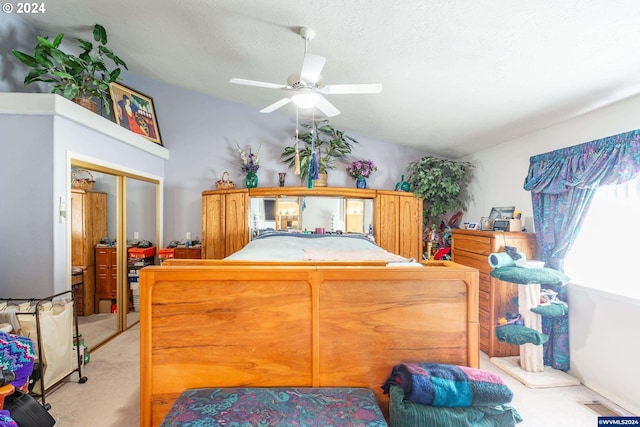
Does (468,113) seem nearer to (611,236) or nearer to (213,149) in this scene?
(611,236)

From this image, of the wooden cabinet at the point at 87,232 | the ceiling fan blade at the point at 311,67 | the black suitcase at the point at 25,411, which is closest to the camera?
the black suitcase at the point at 25,411

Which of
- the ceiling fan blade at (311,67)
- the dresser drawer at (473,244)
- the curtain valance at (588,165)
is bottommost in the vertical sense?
the dresser drawer at (473,244)

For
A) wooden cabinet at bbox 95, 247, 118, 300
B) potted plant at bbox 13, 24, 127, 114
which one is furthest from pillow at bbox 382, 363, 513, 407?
potted plant at bbox 13, 24, 127, 114

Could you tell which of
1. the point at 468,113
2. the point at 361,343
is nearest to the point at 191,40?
the point at 468,113

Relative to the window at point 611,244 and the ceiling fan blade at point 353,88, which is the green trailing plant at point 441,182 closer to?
the window at point 611,244

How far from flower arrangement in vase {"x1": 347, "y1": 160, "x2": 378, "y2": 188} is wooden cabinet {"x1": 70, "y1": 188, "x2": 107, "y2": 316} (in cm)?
323

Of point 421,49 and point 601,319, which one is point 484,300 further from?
point 421,49

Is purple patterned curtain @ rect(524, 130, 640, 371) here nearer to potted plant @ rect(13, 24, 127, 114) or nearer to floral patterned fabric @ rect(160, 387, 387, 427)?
floral patterned fabric @ rect(160, 387, 387, 427)

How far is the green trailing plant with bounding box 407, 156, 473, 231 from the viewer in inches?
155

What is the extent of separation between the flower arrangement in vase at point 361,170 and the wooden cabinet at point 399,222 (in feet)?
1.16

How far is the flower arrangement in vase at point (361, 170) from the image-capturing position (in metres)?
4.37

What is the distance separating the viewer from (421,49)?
2064mm

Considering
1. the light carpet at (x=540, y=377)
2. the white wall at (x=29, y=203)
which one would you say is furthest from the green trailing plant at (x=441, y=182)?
the white wall at (x=29, y=203)

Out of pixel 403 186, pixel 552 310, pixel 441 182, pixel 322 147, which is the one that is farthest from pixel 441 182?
pixel 552 310
